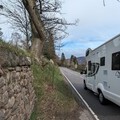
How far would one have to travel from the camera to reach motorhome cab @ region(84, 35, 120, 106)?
11.7m

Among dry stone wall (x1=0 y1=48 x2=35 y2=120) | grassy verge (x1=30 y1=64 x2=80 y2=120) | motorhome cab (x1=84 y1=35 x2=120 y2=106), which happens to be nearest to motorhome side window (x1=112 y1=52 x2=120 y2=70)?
motorhome cab (x1=84 y1=35 x2=120 y2=106)

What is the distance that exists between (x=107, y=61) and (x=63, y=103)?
8.46 ft

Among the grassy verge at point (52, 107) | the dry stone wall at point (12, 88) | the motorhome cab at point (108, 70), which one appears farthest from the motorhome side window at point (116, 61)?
the dry stone wall at point (12, 88)

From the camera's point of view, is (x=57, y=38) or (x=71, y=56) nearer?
(x=57, y=38)

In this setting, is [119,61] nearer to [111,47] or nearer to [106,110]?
[111,47]

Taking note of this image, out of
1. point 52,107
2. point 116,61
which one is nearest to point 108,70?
point 116,61

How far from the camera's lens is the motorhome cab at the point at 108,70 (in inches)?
462

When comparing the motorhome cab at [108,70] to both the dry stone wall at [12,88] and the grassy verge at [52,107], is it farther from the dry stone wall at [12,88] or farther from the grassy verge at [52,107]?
the dry stone wall at [12,88]

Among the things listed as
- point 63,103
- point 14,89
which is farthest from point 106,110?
point 14,89

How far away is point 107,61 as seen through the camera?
13289 mm

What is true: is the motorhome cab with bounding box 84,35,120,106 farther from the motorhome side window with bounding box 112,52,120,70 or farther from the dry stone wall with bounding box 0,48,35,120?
the dry stone wall with bounding box 0,48,35,120

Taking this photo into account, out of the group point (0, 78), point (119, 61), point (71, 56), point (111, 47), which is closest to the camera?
point (0, 78)

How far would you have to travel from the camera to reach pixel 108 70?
43.0ft

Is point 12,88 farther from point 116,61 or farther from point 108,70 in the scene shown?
point 108,70
